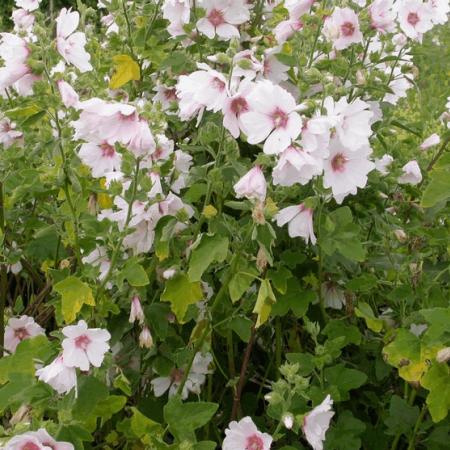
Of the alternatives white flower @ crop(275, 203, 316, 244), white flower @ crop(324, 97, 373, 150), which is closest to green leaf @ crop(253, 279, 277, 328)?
white flower @ crop(275, 203, 316, 244)

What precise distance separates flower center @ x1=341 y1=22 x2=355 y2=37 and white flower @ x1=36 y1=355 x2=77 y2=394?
3.26 feet

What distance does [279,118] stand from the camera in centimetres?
156

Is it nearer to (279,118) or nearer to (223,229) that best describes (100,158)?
(223,229)

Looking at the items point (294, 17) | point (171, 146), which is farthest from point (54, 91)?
Result: point (294, 17)

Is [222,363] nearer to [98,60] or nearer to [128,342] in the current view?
[128,342]

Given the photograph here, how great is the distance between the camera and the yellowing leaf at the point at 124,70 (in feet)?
7.05

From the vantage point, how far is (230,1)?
6.57 ft

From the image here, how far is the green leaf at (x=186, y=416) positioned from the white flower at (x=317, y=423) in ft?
0.65

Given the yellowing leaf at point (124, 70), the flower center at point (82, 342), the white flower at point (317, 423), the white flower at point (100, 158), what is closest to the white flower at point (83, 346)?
the flower center at point (82, 342)

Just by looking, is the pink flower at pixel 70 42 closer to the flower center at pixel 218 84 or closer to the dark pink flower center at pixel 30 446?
the flower center at pixel 218 84

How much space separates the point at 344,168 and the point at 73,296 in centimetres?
65

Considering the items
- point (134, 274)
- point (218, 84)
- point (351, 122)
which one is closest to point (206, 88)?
point (218, 84)

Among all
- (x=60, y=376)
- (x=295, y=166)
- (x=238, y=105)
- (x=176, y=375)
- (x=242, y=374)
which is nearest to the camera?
(x=295, y=166)

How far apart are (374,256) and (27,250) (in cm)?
94
